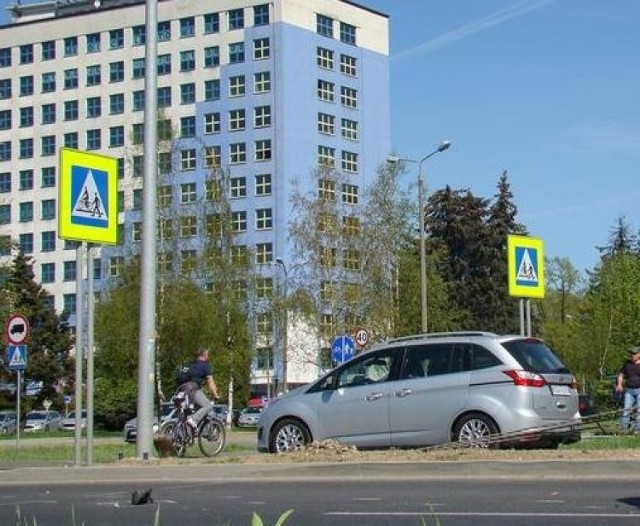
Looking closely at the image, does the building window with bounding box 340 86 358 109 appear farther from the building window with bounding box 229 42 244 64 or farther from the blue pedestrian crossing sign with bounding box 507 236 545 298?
the blue pedestrian crossing sign with bounding box 507 236 545 298

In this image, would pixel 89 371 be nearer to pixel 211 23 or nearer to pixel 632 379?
pixel 632 379

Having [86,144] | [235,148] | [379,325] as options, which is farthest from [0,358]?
[86,144]


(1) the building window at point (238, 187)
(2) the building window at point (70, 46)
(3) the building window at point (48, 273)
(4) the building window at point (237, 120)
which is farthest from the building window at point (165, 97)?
(3) the building window at point (48, 273)

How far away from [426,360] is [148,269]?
4.55 meters

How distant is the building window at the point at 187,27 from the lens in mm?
94562

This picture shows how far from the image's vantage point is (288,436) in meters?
17.5

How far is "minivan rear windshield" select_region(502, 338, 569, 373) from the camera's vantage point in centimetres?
1645

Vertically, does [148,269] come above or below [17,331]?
above

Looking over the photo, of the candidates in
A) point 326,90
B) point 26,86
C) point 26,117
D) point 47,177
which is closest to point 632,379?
point 326,90

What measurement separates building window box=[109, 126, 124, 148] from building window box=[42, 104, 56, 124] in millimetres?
5848

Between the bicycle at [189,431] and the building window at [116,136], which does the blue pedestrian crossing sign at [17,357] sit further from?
the building window at [116,136]

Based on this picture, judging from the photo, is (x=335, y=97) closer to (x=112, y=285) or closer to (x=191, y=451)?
(x=112, y=285)

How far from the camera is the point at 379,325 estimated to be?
4891 centimetres

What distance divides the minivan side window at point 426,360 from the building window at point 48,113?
87.9 metres
